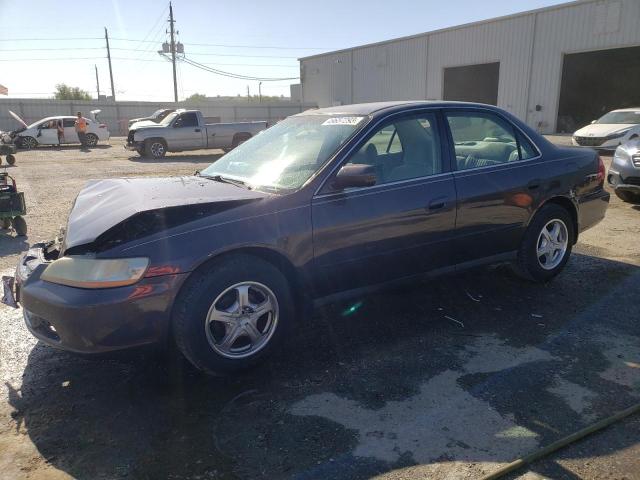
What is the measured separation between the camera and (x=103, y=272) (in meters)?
2.84

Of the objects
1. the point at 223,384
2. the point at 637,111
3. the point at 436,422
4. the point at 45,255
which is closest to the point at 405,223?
the point at 436,422

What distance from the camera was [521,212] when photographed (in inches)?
175

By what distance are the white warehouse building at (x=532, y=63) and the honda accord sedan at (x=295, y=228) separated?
24.2m

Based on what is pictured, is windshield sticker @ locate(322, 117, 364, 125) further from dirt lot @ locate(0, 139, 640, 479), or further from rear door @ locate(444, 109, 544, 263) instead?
dirt lot @ locate(0, 139, 640, 479)

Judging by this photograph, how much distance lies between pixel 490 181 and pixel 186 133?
658 inches

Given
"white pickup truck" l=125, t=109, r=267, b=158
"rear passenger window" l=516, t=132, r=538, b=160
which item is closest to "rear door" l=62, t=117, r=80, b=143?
"white pickup truck" l=125, t=109, r=267, b=158

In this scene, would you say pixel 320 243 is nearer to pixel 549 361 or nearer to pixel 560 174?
pixel 549 361

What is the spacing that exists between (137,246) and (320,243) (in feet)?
3.73

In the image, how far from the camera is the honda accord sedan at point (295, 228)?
2898 millimetres

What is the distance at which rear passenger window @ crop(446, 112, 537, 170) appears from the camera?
4.19 meters

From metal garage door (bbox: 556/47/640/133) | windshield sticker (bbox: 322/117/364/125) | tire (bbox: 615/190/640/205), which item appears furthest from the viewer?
metal garage door (bbox: 556/47/640/133)

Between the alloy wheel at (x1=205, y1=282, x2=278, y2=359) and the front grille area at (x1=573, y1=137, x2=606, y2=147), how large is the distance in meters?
15.7

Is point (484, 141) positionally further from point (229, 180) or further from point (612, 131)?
point (612, 131)

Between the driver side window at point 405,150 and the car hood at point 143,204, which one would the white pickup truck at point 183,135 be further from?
the car hood at point 143,204
